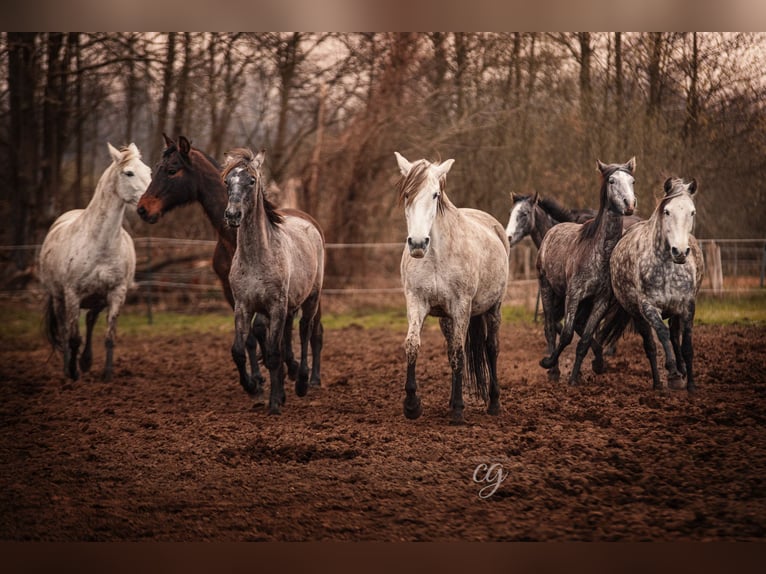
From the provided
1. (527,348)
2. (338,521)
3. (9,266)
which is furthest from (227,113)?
(338,521)

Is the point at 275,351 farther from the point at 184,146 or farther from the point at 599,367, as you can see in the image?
the point at 599,367

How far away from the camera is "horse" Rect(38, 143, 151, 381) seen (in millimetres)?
5352

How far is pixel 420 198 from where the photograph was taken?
3.74 metres

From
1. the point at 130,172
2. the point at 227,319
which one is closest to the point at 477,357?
the point at 130,172

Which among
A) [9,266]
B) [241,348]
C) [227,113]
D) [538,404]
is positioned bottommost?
[538,404]

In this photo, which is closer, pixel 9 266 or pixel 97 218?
pixel 97 218

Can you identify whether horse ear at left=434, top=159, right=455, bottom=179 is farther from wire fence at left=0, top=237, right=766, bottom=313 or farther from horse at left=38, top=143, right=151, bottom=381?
horse at left=38, top=143, right=151, bottom=381

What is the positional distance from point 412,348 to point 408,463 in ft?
1.96

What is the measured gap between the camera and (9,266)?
6.26 meters

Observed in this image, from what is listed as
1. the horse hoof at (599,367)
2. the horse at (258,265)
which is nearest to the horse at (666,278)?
the horse hoof at (599,367)
